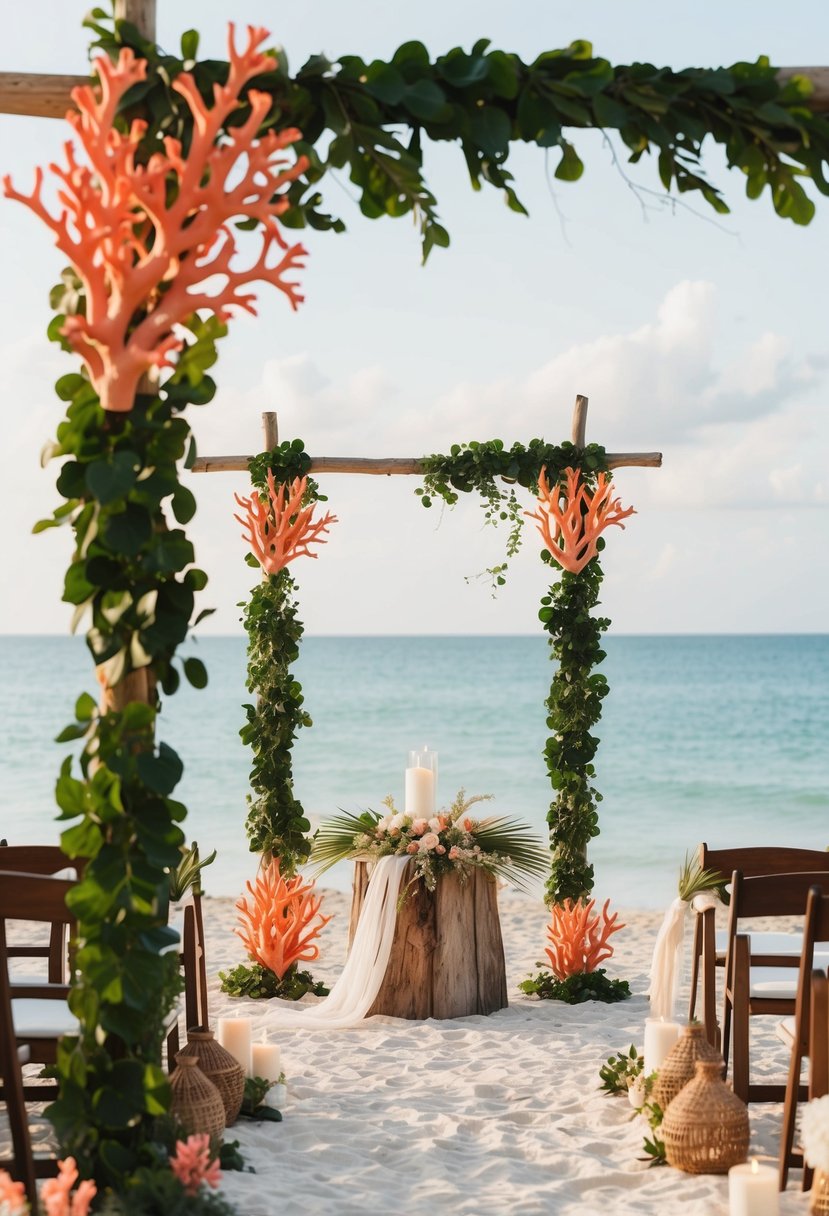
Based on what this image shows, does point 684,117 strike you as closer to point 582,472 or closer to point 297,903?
point 582,472

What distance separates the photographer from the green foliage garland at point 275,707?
641 cm

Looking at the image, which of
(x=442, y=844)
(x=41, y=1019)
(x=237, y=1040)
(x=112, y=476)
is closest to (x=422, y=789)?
(x=442, y=844)

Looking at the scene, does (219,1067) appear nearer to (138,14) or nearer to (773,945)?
(773,945)

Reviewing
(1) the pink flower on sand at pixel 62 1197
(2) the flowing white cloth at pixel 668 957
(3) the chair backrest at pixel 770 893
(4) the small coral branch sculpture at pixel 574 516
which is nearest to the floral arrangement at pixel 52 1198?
(1) the pink flower on sand at pixel 62 1197

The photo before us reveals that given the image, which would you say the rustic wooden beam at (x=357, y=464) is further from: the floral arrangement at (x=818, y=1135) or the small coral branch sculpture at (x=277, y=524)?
the floral arrangement at (x=818, y=1135)

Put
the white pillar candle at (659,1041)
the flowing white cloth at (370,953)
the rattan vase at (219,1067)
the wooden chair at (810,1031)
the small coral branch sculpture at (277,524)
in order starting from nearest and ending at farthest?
the wooden chair at (810,1031)
the rattan vase at (219,1067)
the white pillar candle at (659,1041)
the flowing white cloth at (370,953)
the small coral branch sculpture at (277,524)

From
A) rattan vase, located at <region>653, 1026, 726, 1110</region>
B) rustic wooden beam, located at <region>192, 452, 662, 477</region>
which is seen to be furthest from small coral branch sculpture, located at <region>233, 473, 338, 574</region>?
rattan vase, located at <region>653, 1026, 726, 1110</region>

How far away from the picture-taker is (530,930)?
888 centimetres

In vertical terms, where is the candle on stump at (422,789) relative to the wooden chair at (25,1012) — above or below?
above

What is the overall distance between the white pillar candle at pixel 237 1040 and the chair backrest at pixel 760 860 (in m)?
1.70

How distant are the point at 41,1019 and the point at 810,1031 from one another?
2.07 metres

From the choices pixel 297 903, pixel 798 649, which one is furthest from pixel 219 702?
pixel 297 903

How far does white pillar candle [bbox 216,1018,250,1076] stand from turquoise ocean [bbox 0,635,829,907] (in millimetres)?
8633

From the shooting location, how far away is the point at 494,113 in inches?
128
